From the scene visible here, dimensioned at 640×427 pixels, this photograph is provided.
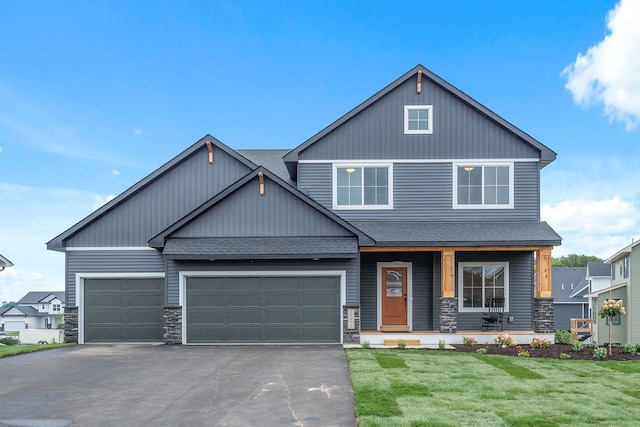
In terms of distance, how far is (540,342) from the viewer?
1595cm

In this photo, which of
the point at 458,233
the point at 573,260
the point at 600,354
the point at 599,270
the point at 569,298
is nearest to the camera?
the point at 600,354

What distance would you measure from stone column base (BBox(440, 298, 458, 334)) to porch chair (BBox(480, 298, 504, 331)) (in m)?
1.37

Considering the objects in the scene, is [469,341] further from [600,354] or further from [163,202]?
[163,202]

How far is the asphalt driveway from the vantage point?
776cm

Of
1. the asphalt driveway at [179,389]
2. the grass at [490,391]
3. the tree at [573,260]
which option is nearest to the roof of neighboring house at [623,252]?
the grass at [490,391]

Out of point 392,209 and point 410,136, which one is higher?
point 410,136

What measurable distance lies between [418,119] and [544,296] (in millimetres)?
6785

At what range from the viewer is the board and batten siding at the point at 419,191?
59.5ft

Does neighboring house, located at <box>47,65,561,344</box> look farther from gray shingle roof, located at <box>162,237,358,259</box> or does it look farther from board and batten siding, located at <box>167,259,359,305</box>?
gray shingle roof, located at <box>162,237,358,259</box>

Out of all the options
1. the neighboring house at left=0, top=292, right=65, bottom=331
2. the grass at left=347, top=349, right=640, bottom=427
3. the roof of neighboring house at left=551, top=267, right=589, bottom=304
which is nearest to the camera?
the grass at left=347, top=349, right=640, bottom=427

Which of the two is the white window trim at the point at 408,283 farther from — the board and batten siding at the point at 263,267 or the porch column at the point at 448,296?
the board and batten siding at the point at 263,267

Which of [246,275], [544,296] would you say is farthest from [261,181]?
[544,296]

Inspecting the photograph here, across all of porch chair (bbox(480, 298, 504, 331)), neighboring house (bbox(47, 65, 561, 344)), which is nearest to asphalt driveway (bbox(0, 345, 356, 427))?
neighboring house (bbox(47, 65, 561, 344))

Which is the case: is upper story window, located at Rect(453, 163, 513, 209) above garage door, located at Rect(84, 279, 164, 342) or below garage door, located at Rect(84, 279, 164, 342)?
above
